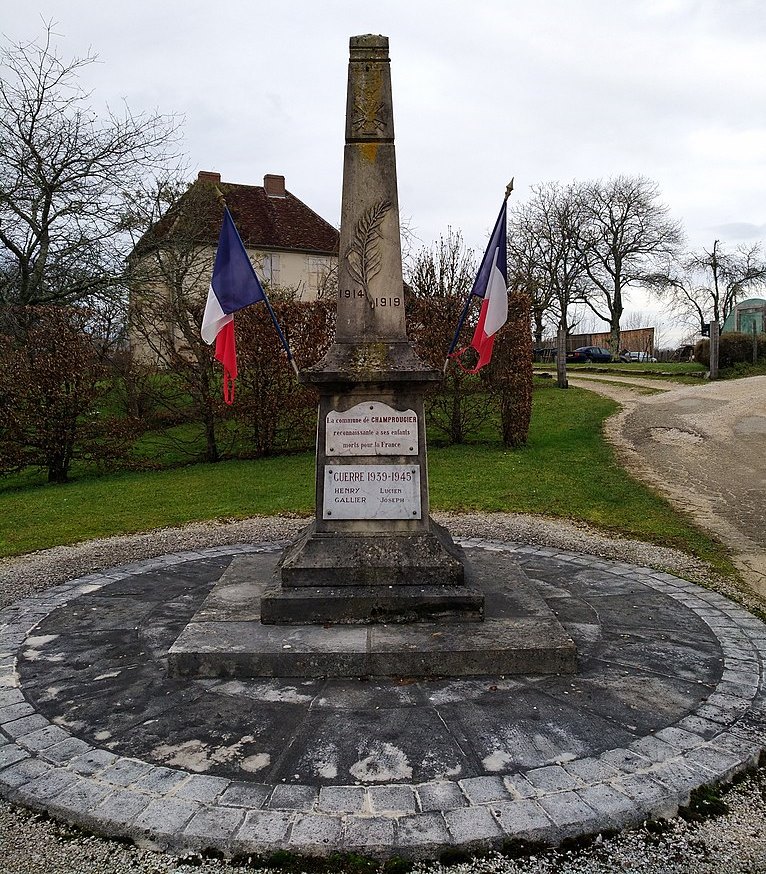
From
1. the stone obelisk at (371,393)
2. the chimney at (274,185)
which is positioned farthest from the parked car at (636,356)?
the stone obelisk at (371,393)

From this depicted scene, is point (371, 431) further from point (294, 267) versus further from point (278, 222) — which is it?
point (278, 222)

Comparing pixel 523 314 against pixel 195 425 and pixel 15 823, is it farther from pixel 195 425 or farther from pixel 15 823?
pixel 15 823

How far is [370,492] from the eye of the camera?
508 centimetres

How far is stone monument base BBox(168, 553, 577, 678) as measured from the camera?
422 centimetres

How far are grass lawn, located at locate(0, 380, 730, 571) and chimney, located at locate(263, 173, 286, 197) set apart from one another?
87.6 ft

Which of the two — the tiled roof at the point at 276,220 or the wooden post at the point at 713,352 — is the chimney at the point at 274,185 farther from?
the wooden post at the point at 713,352

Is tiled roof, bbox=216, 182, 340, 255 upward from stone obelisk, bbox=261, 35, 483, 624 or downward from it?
upward

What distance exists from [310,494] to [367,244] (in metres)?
6.43

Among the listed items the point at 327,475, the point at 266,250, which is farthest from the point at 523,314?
the point at 266,250

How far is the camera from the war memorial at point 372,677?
3.02 m

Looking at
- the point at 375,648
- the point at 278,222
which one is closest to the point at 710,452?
the point at 375,648

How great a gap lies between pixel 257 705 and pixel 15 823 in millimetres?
1269

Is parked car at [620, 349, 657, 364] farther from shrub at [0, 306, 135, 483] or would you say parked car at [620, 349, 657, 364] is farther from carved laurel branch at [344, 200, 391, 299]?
carved laurel branch at [344, 200, 391, 299]

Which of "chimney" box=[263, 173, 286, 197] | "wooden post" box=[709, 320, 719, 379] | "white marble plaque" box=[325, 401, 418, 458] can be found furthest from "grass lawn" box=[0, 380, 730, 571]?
"chimney" box=[263, 173, 286, 197]
